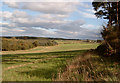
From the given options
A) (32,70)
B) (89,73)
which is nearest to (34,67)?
(32,70)

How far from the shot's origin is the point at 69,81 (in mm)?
5508

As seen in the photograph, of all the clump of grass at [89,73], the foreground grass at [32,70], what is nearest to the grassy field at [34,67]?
the foreground grass at [32,70]

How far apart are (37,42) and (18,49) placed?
10.7 meters

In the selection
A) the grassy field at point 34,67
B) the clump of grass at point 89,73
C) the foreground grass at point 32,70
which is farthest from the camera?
the grassy field at point 34,67

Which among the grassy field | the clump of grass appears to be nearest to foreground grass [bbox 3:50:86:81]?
the grassy field

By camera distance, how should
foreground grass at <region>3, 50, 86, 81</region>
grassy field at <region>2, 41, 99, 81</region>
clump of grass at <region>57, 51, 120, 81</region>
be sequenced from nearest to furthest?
clump of grass at <region>57, 51, 120, 81</region>
foreground grass at <region>3, 50, 86, 81</region>
grassy field at <region>2, 41, 99, 81</region>

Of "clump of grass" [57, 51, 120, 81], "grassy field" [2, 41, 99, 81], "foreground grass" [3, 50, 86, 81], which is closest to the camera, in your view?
"clump of grass" [57, 51, 120, 81]

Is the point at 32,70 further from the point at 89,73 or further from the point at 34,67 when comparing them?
the point at 89,73

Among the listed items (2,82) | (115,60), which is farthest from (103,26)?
(2,82)

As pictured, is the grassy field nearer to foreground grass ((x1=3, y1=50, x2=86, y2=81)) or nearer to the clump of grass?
foreground grass ((x1=3, y1=50, x2=86, y2=81))

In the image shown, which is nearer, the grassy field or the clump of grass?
the clump of grass

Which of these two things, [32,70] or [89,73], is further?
[32,70]

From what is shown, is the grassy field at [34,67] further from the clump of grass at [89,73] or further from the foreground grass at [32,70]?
the clump of grass at [89,73]

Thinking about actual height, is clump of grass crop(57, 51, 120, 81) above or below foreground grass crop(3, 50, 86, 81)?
above
